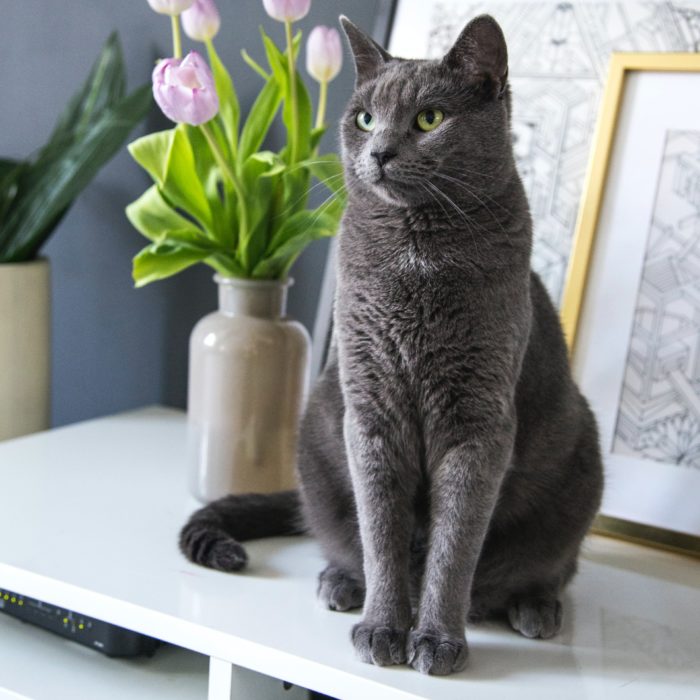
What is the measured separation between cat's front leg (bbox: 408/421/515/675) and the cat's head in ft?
0.72

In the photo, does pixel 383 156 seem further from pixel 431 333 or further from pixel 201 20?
pixel 201 20

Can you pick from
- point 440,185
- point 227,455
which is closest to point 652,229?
point 440,185

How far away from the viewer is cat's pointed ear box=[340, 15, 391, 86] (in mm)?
888

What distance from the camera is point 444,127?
81 cm

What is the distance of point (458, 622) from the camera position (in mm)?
842

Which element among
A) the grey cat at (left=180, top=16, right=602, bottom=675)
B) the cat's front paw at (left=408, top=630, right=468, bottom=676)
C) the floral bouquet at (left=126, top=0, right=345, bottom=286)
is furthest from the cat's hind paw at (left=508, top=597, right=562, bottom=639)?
the floral bouquet at (left=126, top=0, right=345, bottom=286)

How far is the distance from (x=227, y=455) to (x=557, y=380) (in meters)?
0.43

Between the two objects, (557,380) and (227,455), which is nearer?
(557,380)

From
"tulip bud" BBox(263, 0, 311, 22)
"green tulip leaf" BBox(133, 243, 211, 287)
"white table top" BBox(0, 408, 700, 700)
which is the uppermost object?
"tulip bud" BBox(263, 0, 311, 22)

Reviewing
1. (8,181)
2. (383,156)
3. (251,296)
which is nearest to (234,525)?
(251,296)

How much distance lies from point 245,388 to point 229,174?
26 cm

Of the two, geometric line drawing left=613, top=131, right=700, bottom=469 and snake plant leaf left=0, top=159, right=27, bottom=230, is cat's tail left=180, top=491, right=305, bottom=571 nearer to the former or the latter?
geometric line drawing left=613, top=131, right=700, bottom=469

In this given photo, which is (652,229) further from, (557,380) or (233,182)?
(233,182)

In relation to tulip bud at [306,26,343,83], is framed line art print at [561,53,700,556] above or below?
below
